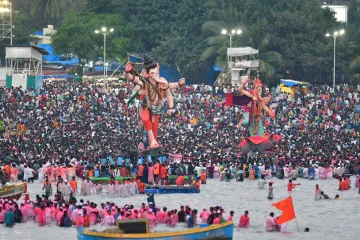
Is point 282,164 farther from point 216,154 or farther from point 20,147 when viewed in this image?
point 20,147

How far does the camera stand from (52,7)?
4427 inches

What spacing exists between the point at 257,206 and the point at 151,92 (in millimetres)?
8275

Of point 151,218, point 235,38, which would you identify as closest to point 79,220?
point 151,218

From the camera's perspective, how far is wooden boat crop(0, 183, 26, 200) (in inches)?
2147

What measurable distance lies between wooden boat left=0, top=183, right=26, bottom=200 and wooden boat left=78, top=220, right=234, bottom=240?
37.5 ft

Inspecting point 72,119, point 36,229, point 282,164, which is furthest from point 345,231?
point 72,119

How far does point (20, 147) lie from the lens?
6912 cm

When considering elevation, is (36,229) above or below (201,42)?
below

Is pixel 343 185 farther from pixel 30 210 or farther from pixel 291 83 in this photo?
pixel 291 83

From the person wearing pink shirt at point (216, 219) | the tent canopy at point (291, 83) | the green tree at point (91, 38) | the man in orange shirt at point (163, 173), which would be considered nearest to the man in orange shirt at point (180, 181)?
the man in orange shirt at point (163, 173)

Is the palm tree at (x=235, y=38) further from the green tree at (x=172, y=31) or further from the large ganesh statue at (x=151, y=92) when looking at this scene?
the large ganesh statue at (x=151, y=92)

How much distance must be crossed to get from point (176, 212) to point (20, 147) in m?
21.5

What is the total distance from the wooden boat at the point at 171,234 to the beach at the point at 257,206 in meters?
3.72

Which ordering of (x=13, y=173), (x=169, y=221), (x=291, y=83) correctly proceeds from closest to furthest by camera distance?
(x=169, y=221) → (x=13, y=173) → (x=291, y=83)
